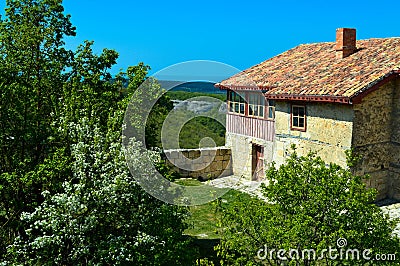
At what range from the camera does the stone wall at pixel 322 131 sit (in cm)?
1320

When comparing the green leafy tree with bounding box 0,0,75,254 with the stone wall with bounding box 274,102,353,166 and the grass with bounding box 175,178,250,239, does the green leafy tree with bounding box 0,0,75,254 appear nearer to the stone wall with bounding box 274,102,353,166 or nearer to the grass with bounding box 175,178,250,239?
the grass with bounding box 175,178,250,239

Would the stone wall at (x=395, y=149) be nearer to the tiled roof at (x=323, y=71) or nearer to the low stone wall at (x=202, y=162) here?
the tiled roof at (x=323, y=71)

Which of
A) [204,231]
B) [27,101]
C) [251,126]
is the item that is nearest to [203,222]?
[204,231]

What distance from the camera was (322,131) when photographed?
13992 mm

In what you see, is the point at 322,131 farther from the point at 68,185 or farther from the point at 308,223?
the point at 68,185

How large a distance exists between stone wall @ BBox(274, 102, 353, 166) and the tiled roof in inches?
22.1

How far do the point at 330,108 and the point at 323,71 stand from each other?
229 cm

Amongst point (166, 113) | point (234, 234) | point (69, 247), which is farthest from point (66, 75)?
point (234, 234)

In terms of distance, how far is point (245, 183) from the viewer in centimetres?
1784

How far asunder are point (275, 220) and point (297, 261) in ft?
2.06

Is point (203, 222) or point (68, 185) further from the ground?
point (68, 185)

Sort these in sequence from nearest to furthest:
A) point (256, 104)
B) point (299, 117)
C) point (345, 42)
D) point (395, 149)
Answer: point (395, 149) → point (299, 117) → point (345, 42) → point (256, 104)

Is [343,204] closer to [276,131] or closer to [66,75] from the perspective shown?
[66,75]

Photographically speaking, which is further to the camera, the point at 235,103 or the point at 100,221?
the point at 235,103
